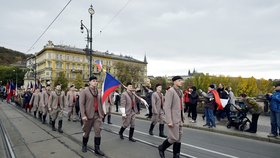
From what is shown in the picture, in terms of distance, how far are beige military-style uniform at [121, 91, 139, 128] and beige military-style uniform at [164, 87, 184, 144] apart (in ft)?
9.43

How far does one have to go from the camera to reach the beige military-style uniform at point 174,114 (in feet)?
18.4

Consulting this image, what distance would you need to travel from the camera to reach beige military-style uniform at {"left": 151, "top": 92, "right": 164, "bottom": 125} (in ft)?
30.1

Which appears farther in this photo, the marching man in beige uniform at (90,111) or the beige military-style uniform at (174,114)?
the marching man in beige uniform at (90,111)

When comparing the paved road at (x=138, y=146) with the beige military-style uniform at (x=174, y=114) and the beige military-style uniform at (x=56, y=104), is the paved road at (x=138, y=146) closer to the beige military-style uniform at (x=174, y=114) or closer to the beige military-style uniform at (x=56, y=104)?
the beige military-style uniform at (x=174, y=114)

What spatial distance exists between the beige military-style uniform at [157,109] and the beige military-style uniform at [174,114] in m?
3.30

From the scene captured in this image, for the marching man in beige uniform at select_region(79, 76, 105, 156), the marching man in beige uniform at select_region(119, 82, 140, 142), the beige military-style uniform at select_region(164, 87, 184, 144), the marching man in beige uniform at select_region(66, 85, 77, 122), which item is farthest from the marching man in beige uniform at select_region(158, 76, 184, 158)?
the marching man in beige uniform at select_region(66, 85, 77, 122)

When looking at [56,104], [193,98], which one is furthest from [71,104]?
[193,98]

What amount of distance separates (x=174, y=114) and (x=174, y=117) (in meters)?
0.07

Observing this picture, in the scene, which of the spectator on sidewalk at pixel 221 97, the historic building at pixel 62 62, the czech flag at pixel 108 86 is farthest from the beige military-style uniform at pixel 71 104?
the historic building at pixel 62 62

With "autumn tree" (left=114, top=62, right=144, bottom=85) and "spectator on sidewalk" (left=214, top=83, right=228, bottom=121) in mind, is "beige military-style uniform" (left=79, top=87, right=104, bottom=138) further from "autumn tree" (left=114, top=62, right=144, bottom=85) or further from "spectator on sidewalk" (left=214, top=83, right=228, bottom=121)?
"autumn tree" (left=114, top=62, right=144, bottom=85)

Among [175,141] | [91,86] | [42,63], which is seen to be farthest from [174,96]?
[42,63]

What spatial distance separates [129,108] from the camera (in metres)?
8.56

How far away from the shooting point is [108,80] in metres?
7.81

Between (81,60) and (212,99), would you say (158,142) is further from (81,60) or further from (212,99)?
(81,60)
